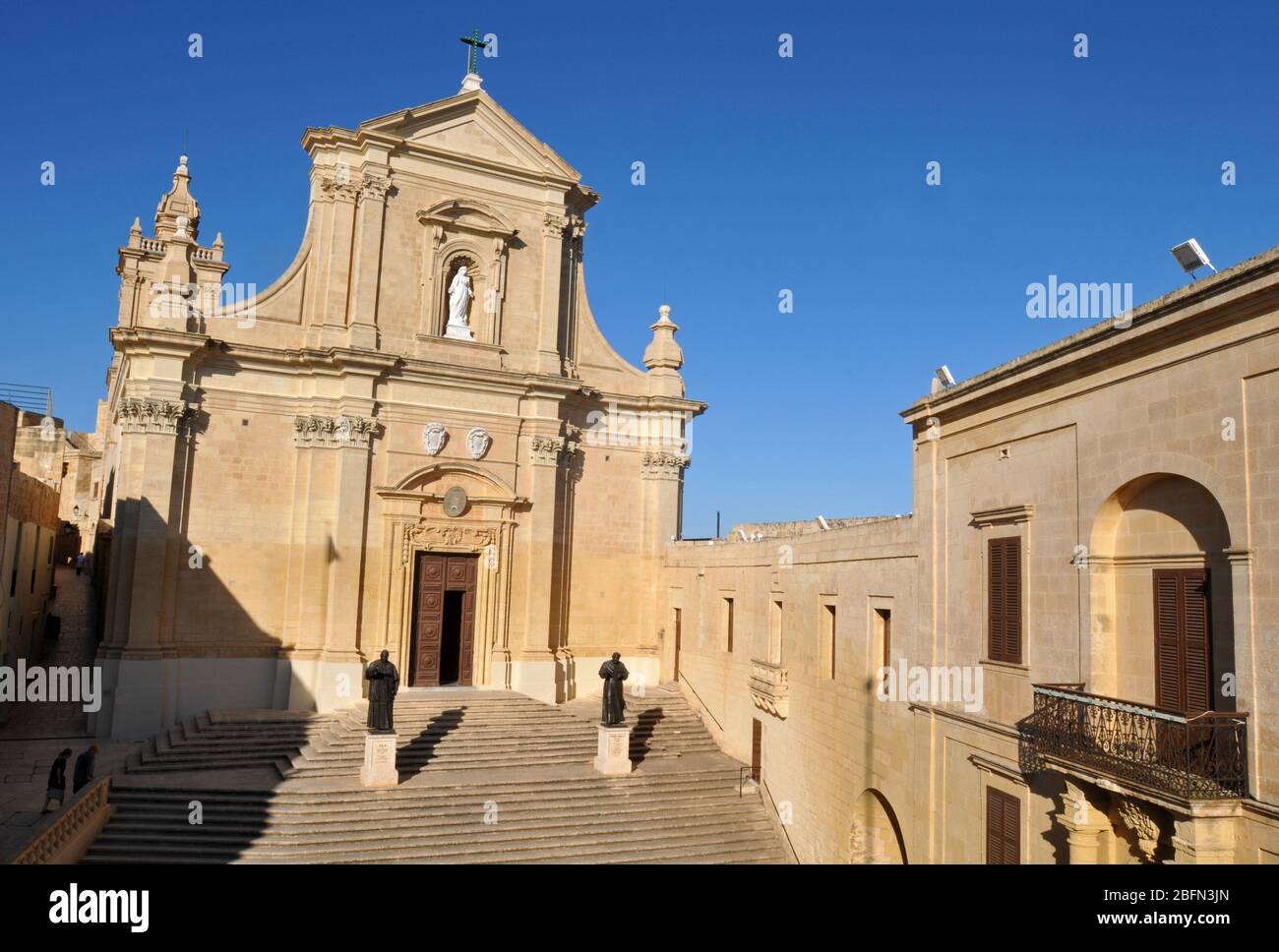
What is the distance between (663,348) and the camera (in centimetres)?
2744

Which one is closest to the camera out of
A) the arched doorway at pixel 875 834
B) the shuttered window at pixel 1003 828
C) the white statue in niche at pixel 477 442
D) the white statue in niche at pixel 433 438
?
the shuttered window at pixel 1003 828

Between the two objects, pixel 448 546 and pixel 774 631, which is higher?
pixel 448 546

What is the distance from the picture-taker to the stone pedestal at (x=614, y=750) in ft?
65.3

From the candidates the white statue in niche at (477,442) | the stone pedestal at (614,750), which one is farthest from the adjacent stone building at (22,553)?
the stone pedestal at (614,750)

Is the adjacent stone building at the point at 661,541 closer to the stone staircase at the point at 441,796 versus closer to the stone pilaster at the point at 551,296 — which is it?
the stone pilaster at the point at 551,296

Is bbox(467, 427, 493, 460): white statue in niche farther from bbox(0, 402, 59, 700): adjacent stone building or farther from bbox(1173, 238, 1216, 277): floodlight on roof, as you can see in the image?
bbox(1173, 238, 1216, 277): floodlight on roof

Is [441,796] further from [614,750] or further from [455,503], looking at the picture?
[455,503]

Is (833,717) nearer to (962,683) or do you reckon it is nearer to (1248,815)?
(962,683)

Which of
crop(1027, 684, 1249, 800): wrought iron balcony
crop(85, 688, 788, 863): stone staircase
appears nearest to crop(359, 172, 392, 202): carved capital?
crop(85, 688, 788, 863): stone staircase

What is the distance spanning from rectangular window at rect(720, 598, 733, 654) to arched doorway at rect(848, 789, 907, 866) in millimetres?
7254

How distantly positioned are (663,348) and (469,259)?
243 inches

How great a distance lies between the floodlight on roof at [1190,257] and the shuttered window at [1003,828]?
6.60 metres

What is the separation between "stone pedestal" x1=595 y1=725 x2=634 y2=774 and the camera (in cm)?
1989

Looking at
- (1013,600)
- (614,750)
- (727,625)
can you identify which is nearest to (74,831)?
(614,750)
